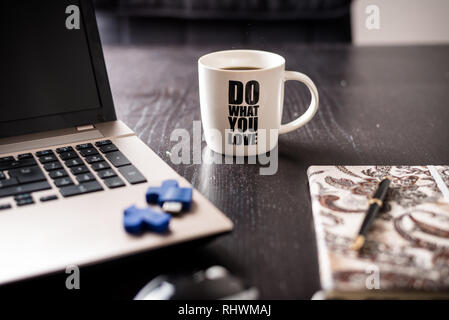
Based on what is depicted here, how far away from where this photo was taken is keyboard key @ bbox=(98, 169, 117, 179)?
536 millimetres

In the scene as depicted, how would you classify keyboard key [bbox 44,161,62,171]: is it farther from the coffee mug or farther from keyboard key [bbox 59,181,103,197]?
the coffee mug

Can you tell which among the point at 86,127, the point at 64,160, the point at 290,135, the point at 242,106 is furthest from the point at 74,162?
the point at 290,135

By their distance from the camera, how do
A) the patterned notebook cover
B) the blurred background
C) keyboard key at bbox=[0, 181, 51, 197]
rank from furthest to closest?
the blurred background → keyboard key at bbox=[0, 181, 51, 197] → the patterned notebook cover

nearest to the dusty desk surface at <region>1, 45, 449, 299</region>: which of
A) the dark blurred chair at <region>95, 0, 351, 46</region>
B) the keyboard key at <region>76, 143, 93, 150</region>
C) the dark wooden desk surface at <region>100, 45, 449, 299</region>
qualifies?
the dark wooden desk surface at <region>100, 45, 449, 299</region>

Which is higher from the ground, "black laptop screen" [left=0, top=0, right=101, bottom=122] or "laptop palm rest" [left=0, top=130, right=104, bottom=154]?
"black laptop screen" [left=0, top=0, right=101, bottom=122]

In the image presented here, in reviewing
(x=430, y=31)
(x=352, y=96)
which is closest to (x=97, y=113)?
(x=352, y=96)

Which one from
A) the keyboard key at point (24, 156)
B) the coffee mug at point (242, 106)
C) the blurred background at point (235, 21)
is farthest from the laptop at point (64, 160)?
the blurred background at point (235, 21)

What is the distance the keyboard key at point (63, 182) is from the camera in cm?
52

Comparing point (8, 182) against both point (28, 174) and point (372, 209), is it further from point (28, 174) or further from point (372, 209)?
point (372, 209)

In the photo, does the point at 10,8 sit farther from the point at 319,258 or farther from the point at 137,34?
the point at 137,34

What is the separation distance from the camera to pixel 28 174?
1.77ft

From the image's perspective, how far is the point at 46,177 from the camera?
21.1 inches

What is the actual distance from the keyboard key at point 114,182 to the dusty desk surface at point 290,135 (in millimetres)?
101

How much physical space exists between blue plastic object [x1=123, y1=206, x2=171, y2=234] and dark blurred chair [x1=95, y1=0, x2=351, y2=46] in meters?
1.40
